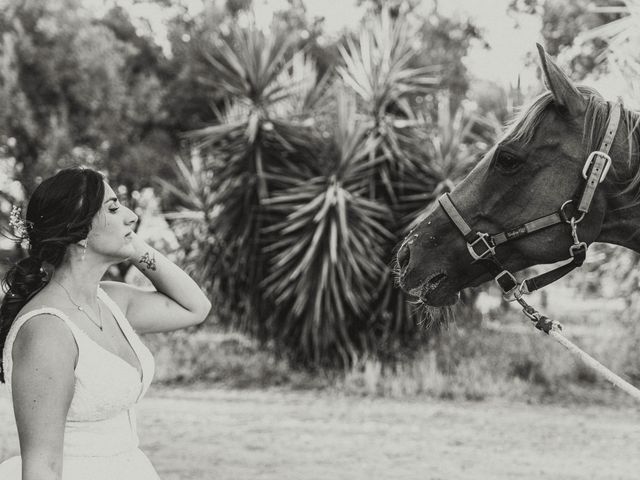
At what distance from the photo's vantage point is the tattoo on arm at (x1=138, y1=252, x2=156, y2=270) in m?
2.93

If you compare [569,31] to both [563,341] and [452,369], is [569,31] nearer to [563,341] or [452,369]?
[452,369]

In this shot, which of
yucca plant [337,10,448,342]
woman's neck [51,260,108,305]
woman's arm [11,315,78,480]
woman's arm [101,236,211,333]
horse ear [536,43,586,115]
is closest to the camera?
woman's arm [11,315,78,480]

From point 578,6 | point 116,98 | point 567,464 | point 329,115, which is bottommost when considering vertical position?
point 567,464

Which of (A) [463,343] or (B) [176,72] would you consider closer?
(A) [463,343]

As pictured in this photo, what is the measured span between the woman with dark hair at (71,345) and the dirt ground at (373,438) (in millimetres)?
3877

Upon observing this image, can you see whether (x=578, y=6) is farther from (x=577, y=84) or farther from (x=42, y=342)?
(x=42, y=342)

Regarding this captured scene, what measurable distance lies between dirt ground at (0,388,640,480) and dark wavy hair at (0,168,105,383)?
13.3 ft

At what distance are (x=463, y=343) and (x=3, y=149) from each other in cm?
978

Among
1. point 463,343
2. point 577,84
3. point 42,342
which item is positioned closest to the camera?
point 42,342

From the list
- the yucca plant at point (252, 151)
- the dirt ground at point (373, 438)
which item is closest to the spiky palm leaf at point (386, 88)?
the yucca plant at point (252, 151)

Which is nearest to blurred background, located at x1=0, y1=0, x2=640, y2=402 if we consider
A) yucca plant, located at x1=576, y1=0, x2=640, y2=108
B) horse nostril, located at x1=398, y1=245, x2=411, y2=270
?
yucca plant, located at x1=576, y1=0, x2=640, y2=108

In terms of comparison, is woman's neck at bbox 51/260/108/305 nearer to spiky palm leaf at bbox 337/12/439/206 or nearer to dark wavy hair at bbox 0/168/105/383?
dark wavy hair at bbox 0/168/105/383

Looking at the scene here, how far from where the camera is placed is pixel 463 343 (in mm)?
11156

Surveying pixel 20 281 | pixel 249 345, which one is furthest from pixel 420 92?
pixel 20 281
